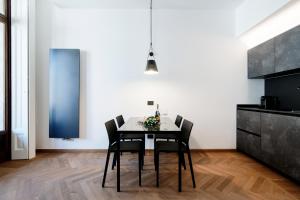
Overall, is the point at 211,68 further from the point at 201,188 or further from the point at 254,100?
the point at 201,188

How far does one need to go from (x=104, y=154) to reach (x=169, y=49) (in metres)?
2.57

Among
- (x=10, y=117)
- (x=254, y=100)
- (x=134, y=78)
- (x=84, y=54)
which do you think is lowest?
(x=10, y=117)

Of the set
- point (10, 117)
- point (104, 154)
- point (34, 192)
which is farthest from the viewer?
point (104, 154)

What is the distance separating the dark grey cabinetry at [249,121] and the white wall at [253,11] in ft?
5.27

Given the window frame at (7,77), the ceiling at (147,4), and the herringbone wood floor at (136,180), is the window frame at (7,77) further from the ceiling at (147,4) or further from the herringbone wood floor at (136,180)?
the ceiling at (147,4)

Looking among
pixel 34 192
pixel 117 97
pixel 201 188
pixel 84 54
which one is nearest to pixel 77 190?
pixel 34 192

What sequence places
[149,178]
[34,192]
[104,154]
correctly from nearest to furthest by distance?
1. [34,192]
2. [149,178]
3. [104,154]

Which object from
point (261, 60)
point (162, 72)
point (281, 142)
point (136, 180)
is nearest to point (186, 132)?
point (136, 180)

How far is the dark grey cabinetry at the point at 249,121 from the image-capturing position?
141 inches

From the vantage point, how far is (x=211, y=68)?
14.2 feet

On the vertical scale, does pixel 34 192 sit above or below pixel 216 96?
below

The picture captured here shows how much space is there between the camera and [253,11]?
3652 millimetres

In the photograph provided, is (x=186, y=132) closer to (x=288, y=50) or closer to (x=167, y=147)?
(x=167, y=147)

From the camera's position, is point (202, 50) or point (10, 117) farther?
point (202, 50)
